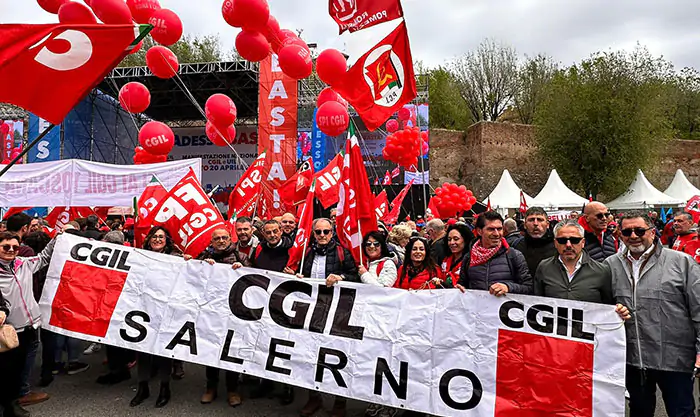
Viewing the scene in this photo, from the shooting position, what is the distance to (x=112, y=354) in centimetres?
473

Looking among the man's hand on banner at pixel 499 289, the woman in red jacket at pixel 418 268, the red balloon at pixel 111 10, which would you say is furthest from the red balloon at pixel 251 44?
the man's hand on banner at pixel 499 289

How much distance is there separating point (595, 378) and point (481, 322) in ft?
2.71

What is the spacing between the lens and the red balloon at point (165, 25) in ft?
28.1

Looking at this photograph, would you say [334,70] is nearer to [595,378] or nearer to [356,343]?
[356,343]

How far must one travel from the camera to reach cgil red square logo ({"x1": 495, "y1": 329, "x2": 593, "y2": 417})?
317 centimetres

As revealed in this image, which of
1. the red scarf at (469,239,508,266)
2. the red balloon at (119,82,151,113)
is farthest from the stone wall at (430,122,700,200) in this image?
the red scarf at (469,239,508,266)

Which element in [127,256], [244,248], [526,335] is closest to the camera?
[526,335]

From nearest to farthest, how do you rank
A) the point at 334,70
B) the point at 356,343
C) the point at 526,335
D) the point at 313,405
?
the point at 526,335 → the point at 356,343 → the point at 313,405 → the point at 334,70

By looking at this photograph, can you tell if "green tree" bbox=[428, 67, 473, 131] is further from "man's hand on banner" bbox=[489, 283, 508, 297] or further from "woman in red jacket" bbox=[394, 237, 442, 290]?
"man's hand on banner" bbox=[489, 283, 508, 297]

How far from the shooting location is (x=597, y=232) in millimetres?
4480

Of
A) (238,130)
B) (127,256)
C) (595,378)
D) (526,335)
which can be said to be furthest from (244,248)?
(238,130)

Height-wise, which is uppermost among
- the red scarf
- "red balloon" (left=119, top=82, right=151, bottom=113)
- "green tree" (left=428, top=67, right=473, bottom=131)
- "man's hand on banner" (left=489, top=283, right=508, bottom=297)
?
"green tree" (left=428, top=67, right=473, bottom=131)

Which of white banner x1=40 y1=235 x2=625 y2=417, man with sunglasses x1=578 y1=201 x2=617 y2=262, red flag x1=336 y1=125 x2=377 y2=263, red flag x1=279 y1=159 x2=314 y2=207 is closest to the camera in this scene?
white banner x1=40 y1=235 x2=625 y2=417

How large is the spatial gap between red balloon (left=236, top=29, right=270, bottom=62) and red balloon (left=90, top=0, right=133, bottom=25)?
7.76ft
